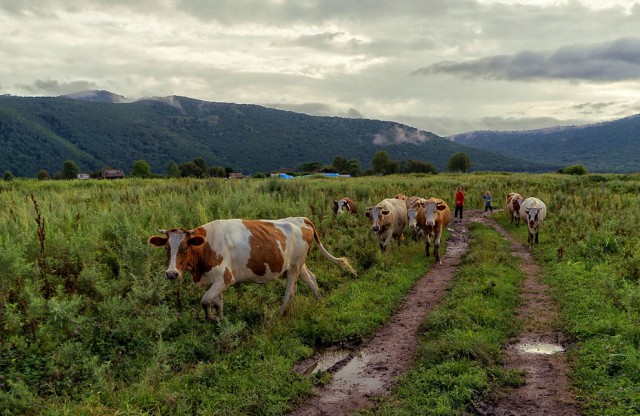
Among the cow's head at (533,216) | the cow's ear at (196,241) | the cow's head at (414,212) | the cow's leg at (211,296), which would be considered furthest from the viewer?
the cow's head at (533,216)

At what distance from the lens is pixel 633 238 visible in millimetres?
14203

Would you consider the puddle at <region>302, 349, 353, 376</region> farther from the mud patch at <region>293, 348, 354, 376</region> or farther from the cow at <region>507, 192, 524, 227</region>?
the cow at <region>507, 192, 524, 227</region>

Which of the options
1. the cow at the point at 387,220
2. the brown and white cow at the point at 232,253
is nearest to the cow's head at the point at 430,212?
the cow at the point at 387,220

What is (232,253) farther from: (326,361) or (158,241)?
(326,361)

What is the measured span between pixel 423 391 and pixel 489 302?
443 centimetres

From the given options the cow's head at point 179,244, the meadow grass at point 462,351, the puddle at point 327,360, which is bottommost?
the puddle at point 327,360

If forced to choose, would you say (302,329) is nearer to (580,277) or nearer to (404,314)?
(404,314)

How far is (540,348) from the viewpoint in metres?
7.59

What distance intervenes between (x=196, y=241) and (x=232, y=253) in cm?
89

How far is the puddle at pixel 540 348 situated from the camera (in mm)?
7418

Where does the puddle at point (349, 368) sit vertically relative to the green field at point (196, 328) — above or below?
below

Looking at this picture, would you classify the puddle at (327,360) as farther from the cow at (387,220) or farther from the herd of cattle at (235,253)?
the cow at (387,220)

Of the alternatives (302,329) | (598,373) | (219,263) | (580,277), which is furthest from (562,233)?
(219,263)

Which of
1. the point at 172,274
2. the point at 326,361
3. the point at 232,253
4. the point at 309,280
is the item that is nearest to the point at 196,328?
the point at 172,274
